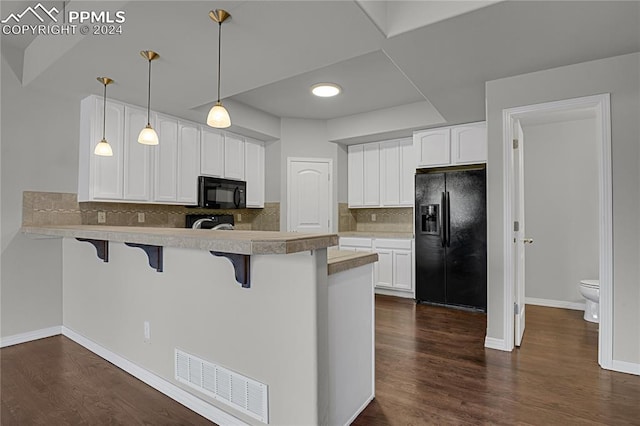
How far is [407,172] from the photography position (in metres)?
4.96

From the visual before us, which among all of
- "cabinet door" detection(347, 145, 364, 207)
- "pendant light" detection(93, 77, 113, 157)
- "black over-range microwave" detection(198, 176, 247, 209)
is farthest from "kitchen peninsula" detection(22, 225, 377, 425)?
"cabinet door" detection(347, 145, 364, 207)

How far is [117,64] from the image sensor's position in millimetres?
2652

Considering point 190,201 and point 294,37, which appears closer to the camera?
point 294,37

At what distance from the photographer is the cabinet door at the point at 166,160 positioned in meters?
3.77

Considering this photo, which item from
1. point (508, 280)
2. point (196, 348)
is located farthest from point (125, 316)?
point (508, 280)

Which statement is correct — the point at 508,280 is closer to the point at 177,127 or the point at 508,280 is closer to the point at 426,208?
the point at 426,208

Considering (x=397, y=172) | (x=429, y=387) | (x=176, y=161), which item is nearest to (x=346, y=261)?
(x=429, y=387)

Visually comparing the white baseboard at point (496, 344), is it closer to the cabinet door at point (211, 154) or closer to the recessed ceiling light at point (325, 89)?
the recessed ceiling light at point (325, 89)

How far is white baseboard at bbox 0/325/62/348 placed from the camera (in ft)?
9.64

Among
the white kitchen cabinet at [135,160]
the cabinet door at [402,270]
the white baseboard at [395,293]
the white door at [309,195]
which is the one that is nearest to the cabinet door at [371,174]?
the white door at [309,195]

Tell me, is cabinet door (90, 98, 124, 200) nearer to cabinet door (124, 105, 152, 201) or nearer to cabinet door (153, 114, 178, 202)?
cabinet door (124, 105, 152, 201)

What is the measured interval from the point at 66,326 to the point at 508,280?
13.1 ft

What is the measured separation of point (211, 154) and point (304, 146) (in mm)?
1423

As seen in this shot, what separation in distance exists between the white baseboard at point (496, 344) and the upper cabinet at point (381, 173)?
2.35 meters
